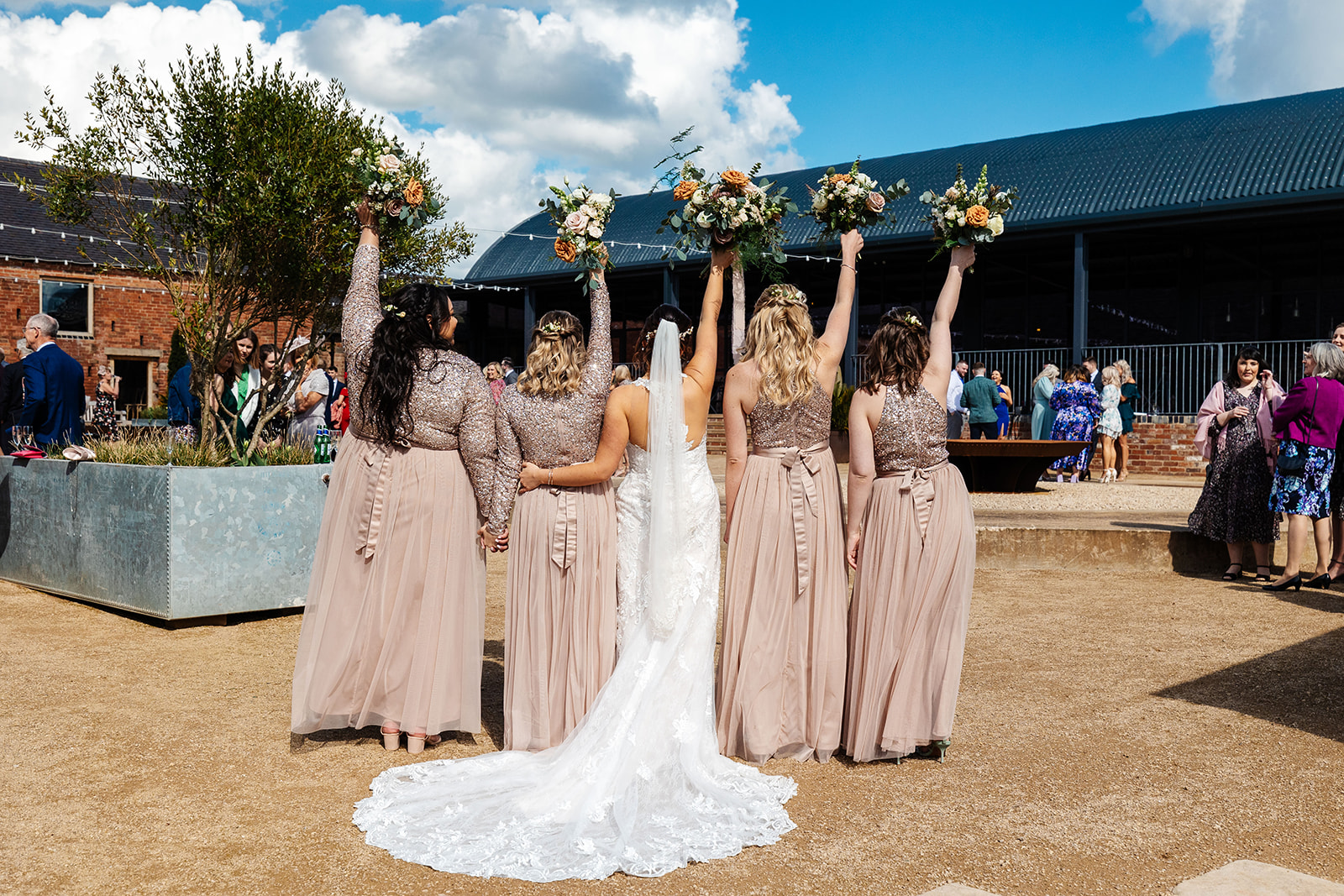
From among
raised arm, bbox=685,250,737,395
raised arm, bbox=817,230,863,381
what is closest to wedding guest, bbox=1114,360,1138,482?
raised arm, bbox=817,230,863,381

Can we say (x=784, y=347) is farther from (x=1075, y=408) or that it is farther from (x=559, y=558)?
(x=1075, y=408)

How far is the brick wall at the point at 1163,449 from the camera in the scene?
16953 mm

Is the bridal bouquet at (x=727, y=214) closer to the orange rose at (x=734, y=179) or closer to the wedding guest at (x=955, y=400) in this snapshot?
the orange rose at (x=734, y=179)

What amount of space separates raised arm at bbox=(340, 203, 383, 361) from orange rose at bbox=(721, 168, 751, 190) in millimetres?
1529

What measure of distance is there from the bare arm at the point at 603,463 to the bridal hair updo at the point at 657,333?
6.7 inches

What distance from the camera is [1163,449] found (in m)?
17.2

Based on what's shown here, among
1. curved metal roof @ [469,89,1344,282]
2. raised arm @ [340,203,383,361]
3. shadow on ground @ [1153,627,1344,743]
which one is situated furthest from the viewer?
curved metal roof @ [469,89,1344,282]

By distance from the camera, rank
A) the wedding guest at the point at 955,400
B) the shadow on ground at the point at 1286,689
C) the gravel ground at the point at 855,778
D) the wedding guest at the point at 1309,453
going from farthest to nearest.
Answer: the wedding guest at the point at 955,400 < the wedding guest at the point at 1309,453 < the shadow on ground at the point at 1286,689 < the gravel ground at the point at 855,778

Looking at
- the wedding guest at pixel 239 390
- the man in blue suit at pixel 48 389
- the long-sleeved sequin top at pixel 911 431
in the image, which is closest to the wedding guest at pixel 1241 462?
the long-sleeved sequin top at pixel 911 431

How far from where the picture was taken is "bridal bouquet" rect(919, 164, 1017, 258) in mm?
4496

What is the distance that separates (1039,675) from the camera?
552 cm

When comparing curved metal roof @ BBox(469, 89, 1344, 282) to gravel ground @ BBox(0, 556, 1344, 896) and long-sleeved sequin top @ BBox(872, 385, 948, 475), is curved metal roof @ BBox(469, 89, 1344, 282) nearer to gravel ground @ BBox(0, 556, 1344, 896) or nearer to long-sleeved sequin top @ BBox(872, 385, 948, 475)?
gravel ground @ BBox(0, 556, 1344, 896)

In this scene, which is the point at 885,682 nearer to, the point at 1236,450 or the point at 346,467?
the point at 346,467

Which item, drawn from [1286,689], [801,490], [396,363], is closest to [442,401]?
[396,363]
